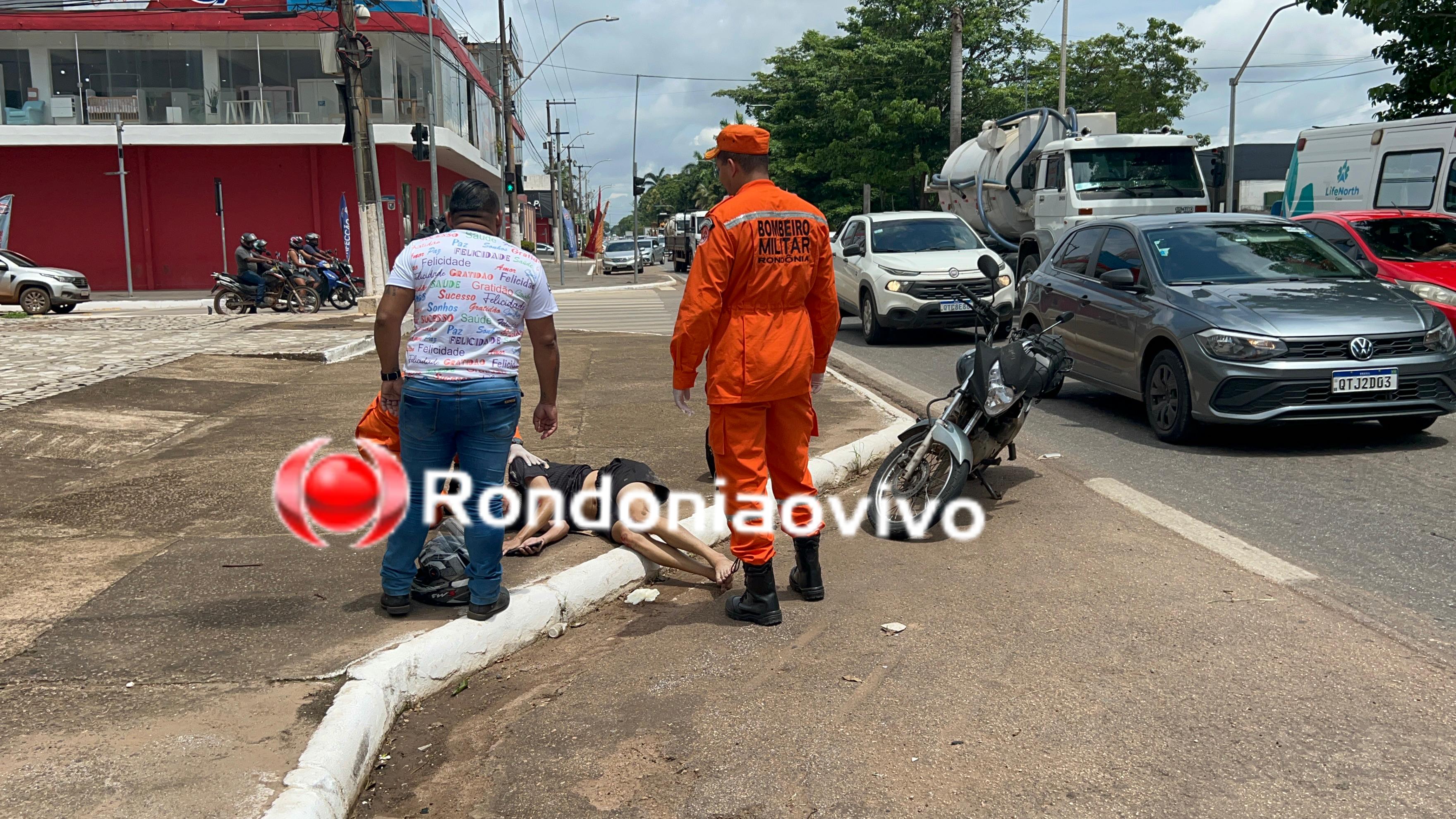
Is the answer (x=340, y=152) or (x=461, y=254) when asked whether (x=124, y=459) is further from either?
(x=340, y=152)

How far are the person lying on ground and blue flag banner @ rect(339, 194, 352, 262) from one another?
28.1 metres

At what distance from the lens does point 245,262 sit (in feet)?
73.8

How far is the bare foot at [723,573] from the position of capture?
530 cm

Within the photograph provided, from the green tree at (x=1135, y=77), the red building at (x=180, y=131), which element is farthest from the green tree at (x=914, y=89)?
the red building at (x=180, y=131)

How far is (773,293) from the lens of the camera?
4613mm

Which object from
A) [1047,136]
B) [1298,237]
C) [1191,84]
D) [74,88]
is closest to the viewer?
[1298,237]

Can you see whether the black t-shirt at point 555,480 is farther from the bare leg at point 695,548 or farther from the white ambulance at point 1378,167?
the white ambulance at point 1378,167

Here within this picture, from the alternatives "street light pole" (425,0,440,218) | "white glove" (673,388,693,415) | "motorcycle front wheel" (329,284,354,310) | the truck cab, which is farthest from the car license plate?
"street light pole" (425,0,440,218)

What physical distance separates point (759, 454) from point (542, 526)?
1503mm

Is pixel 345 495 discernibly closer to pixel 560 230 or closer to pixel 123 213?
pixel 123 213

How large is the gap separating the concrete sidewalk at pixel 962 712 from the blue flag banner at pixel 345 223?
1151 inches

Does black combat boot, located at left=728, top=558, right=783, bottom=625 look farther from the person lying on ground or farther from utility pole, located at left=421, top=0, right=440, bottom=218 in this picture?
utility pole, located at left=421, top=0, right=440, bottom=218

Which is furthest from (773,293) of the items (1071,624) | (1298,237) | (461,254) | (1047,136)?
(1047,136)

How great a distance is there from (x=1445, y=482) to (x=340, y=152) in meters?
32.3
